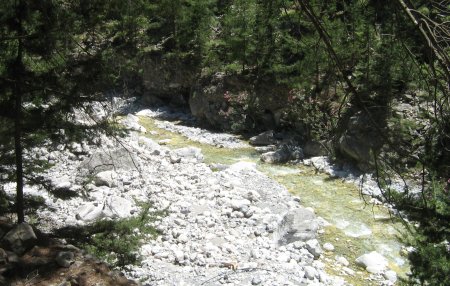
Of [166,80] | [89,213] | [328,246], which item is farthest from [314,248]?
[166,80]

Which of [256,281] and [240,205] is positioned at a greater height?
[240,205]

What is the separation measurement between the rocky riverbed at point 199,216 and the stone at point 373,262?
0.05 ft

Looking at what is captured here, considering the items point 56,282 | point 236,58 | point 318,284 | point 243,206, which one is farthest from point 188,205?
point 236,58

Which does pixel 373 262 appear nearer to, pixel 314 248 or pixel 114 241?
pixel 314 248

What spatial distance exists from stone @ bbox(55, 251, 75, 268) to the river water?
10.7 feet

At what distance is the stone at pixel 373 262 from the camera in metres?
6.93

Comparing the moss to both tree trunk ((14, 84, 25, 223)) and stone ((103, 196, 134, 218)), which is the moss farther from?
stone ((103, 196, 134, 218))

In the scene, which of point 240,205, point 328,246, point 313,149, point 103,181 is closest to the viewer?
point 328,246

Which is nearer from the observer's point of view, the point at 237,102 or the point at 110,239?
the point at 110,239

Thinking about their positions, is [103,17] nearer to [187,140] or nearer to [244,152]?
[244,152]

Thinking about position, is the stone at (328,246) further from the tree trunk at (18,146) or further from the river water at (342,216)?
the tree trunk at (18,146)

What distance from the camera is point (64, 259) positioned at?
4.04 meters

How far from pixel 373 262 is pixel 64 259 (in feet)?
Answer: 15.9

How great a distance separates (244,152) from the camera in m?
12.9
